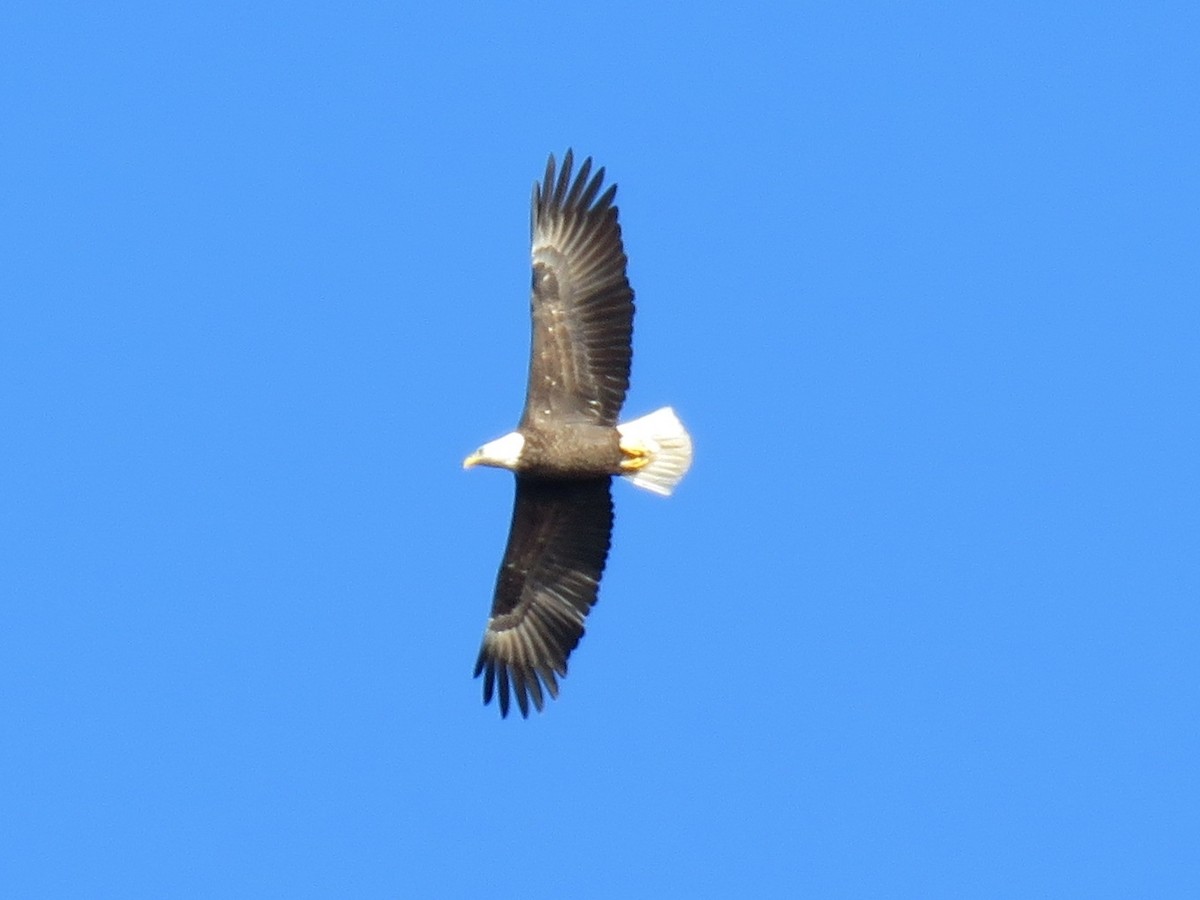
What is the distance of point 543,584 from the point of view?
1464 centimetres

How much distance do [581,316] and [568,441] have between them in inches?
25.7

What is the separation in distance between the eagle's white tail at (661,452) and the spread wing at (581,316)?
226 millimetres

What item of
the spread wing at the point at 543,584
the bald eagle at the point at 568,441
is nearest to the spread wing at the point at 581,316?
the bald eagle at the point at 568,441

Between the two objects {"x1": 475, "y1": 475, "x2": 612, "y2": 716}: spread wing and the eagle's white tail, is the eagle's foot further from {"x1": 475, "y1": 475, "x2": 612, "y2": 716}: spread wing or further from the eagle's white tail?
{"x1": 475, "y1": 475, "x2": 612, "y2": 716}: spread wing

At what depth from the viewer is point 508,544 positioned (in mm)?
14625

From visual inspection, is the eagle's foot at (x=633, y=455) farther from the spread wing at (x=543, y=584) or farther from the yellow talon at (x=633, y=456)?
the spread wing at (x=543, y=584)

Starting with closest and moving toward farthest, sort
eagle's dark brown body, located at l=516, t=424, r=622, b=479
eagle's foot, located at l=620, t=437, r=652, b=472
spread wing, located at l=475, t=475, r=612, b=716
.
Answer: eagle's dark brown body, located at l=516, t=424, r=622, b=479, eagle's foot, located at l=620, t=437, r=652, b=472, spread wing, located at l=475, t=475, r=612, b=716

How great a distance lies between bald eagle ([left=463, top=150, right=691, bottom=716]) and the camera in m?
14.0

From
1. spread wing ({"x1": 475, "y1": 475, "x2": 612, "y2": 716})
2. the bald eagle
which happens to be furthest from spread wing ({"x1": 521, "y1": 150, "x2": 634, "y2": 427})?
spread wing ({"x1": 475, "y1": 475, "x2": 612, "y2": 716})

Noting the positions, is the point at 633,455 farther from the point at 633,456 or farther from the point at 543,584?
the point at 543,584

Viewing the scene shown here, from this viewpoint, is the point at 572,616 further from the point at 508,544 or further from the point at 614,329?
the point at 614,329

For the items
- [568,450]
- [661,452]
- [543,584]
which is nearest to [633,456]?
[661,452]

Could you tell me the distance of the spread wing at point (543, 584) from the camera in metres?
14.4

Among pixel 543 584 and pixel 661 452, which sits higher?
pixel 661 452
